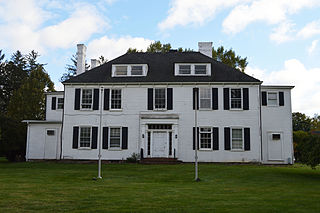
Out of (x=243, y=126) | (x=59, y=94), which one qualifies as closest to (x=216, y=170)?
(x=243, y=126)

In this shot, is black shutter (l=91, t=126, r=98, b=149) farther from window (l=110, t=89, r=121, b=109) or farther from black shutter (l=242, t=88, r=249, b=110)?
black shutter (l=242, t=88, r=249, b=110)

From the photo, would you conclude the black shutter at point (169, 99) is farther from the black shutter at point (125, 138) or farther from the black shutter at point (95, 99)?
the black shutter at point (95, 99)

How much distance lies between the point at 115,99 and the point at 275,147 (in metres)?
11.9

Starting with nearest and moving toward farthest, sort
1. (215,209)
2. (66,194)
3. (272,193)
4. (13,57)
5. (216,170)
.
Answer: (215,209) → (66,194) → (272,193) → (216,170) → (13,57)

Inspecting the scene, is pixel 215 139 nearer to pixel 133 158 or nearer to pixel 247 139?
pixel 247 139

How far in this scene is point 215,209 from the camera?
8133 mm

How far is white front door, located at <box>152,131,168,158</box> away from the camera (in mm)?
23797

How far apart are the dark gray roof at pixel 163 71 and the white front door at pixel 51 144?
4.08 m

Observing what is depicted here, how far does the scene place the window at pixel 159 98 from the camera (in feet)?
80.1

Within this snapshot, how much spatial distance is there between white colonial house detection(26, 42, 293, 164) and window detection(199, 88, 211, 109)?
2.7 inches

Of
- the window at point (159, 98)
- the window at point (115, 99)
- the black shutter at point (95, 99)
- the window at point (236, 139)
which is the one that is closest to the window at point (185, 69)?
the window at point (159, 98)

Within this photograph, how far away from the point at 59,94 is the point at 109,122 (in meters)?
5.54

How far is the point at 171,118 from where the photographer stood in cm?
2389

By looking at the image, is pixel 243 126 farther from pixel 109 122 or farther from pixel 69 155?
pixel 69 155
